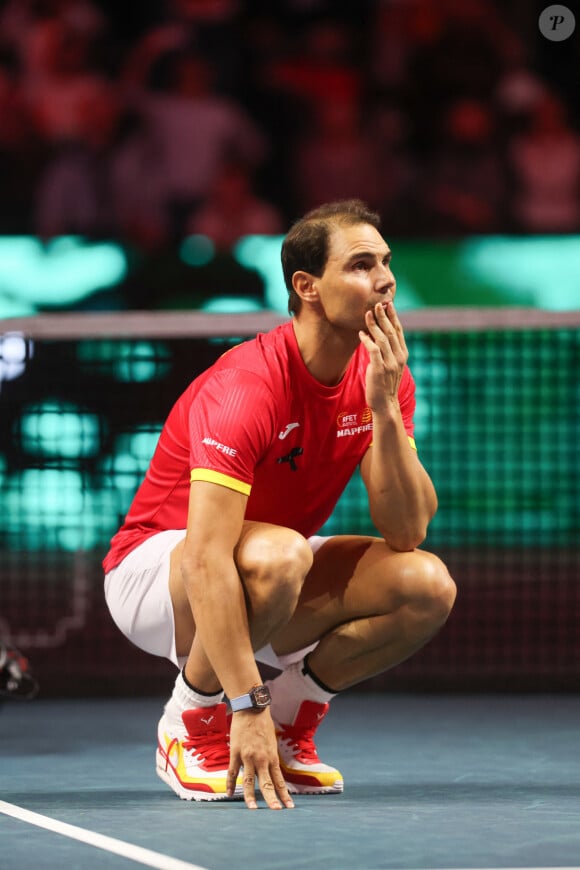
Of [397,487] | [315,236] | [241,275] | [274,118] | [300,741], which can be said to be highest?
[274,118]

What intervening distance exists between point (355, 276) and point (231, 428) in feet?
1.62

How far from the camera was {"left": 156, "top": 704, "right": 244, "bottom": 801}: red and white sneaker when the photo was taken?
3814mm

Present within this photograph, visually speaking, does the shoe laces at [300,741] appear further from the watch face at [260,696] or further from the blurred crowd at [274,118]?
Answer: the blurred crowd at [274,118]

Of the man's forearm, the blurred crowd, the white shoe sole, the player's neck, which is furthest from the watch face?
the blurred crowd

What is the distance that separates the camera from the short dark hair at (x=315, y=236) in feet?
12.7

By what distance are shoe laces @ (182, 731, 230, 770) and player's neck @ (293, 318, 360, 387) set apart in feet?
3.07

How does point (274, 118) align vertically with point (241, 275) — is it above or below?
above

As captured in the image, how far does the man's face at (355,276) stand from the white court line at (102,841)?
54.0 inches

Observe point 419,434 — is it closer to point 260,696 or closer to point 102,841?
point 260,696

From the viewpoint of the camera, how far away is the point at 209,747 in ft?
12.9

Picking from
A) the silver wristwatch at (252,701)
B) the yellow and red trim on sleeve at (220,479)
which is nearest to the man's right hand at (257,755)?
the silver wristwatch at (252,701)

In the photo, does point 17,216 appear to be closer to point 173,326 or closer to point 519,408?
point 173,326

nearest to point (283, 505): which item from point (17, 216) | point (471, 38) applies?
point (17, 216)

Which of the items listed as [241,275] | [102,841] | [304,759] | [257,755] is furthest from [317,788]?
[241,275]
